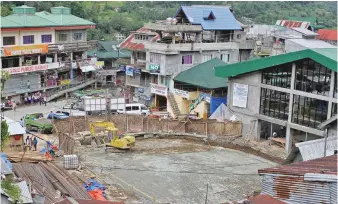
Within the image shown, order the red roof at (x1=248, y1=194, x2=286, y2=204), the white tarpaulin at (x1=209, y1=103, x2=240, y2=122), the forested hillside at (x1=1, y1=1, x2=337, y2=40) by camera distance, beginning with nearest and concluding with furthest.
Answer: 1. the red roof at (x1=248, y1=194, x2=286, y2=204)
2. the white tarpaulin at (x1=209, y1=103, x2=240, y2=122)
3. the forested hillside at (x1=1, y1=1, x2=337, y2=40)

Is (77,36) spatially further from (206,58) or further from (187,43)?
(206,58)

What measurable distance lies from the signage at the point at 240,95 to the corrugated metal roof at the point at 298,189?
66.1 feet

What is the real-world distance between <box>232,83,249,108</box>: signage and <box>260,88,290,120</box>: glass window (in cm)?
142

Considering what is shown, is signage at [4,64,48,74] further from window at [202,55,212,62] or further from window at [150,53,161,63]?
window at [202,55,212,62]

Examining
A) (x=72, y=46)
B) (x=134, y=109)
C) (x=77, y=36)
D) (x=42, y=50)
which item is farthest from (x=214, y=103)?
(x=77, y=36)

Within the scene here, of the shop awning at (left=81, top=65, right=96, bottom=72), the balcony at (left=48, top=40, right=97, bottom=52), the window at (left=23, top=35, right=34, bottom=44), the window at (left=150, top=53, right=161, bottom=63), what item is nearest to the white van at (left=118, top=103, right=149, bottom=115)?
the window at (left=150, top=53, right=161, bottom=63)

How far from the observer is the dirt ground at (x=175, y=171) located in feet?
86.5

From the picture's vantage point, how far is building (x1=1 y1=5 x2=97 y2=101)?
48781mm

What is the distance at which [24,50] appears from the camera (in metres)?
49.4

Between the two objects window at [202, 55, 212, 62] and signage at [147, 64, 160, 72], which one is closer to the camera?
signage at [147, 64, 160, 72]

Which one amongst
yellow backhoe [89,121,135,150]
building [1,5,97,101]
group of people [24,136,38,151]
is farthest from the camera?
building [1,5,97,101]

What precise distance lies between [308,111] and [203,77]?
1200cm

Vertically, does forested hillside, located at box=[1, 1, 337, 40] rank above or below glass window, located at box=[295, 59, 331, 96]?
above

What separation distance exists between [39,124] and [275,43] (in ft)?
117
